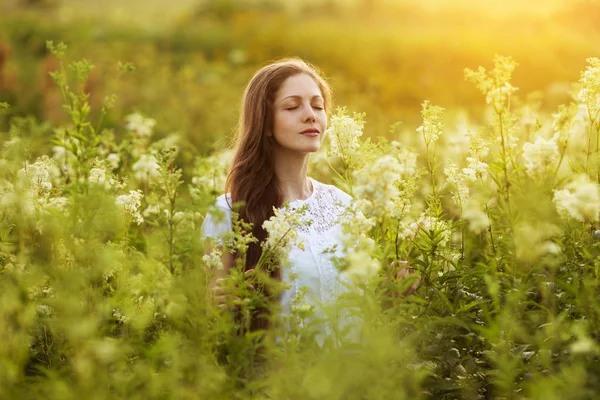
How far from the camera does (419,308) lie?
9.14 feet

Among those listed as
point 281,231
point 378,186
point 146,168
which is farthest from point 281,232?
point 146,168

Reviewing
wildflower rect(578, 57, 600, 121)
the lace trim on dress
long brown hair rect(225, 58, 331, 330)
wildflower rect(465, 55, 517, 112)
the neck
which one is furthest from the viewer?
the neck

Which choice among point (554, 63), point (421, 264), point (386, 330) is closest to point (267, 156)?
point (421, 264)

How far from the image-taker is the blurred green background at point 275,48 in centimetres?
1105

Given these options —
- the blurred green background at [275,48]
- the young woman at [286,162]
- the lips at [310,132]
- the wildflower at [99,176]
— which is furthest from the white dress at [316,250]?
the blurred green background at [275,48]

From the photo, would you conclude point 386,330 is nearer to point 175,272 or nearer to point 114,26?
point 175,272

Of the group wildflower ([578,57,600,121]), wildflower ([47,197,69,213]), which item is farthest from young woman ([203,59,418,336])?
wildflower ([578,57,600,121])

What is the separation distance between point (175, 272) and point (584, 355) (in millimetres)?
1424

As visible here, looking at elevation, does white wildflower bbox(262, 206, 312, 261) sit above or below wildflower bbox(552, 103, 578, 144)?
below

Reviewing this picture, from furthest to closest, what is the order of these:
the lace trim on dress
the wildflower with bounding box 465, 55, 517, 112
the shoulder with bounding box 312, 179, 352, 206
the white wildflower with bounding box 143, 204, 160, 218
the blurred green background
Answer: the blurred green background, the shoulder with bounding box 312, 179, 352, 206, the lace trim on dress, the white wildflower with bounding box 143, 204, 160, 218, the wildflower with bounding box 465, 55, 517, 112

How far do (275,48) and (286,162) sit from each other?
13.5 m

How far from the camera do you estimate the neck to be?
3555 mm

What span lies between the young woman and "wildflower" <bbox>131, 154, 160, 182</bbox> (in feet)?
2.10

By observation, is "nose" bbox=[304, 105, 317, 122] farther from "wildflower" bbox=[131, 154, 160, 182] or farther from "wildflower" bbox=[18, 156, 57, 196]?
"wildflower" bbox=[18, 156, 57, 196]
